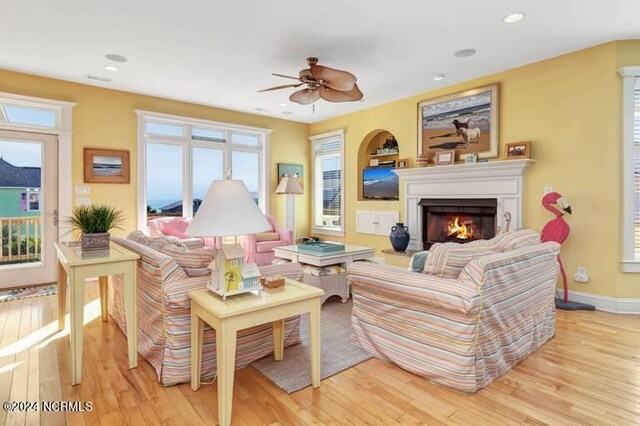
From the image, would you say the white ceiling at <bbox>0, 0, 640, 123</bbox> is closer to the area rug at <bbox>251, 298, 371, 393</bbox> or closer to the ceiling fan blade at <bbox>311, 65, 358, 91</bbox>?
Answer: the ceiling fan blade at <bbox>311, 65, 358, 91</bbox>

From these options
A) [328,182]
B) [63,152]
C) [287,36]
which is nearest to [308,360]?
[287,36]

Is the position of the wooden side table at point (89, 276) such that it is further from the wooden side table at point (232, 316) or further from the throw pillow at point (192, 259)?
the wooden side table at point (232, 316)

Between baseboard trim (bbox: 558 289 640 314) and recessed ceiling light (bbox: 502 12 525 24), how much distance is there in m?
2.94

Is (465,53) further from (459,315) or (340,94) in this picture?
(459,315)

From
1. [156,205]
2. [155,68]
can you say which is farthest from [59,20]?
[156,205]

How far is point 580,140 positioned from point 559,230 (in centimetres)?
104

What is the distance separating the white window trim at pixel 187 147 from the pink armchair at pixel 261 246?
3.92ft

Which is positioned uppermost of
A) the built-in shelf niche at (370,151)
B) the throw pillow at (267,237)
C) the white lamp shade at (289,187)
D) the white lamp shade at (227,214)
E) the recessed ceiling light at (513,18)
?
the recessed ceiling light at (513,18)

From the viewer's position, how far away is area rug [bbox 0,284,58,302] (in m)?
4.09

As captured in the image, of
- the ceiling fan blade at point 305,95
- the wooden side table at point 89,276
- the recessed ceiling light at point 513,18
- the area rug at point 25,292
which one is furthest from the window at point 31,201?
the recessed ceiling light at point 513,18

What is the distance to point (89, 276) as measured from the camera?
2.24 metres

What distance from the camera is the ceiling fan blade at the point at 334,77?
10.6 ft

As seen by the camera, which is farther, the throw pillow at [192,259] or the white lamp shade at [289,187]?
the white lamp shade at [289,187]

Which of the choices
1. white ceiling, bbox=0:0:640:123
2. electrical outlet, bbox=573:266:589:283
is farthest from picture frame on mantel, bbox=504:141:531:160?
electrical outlet, bbox=573:266:589:283
